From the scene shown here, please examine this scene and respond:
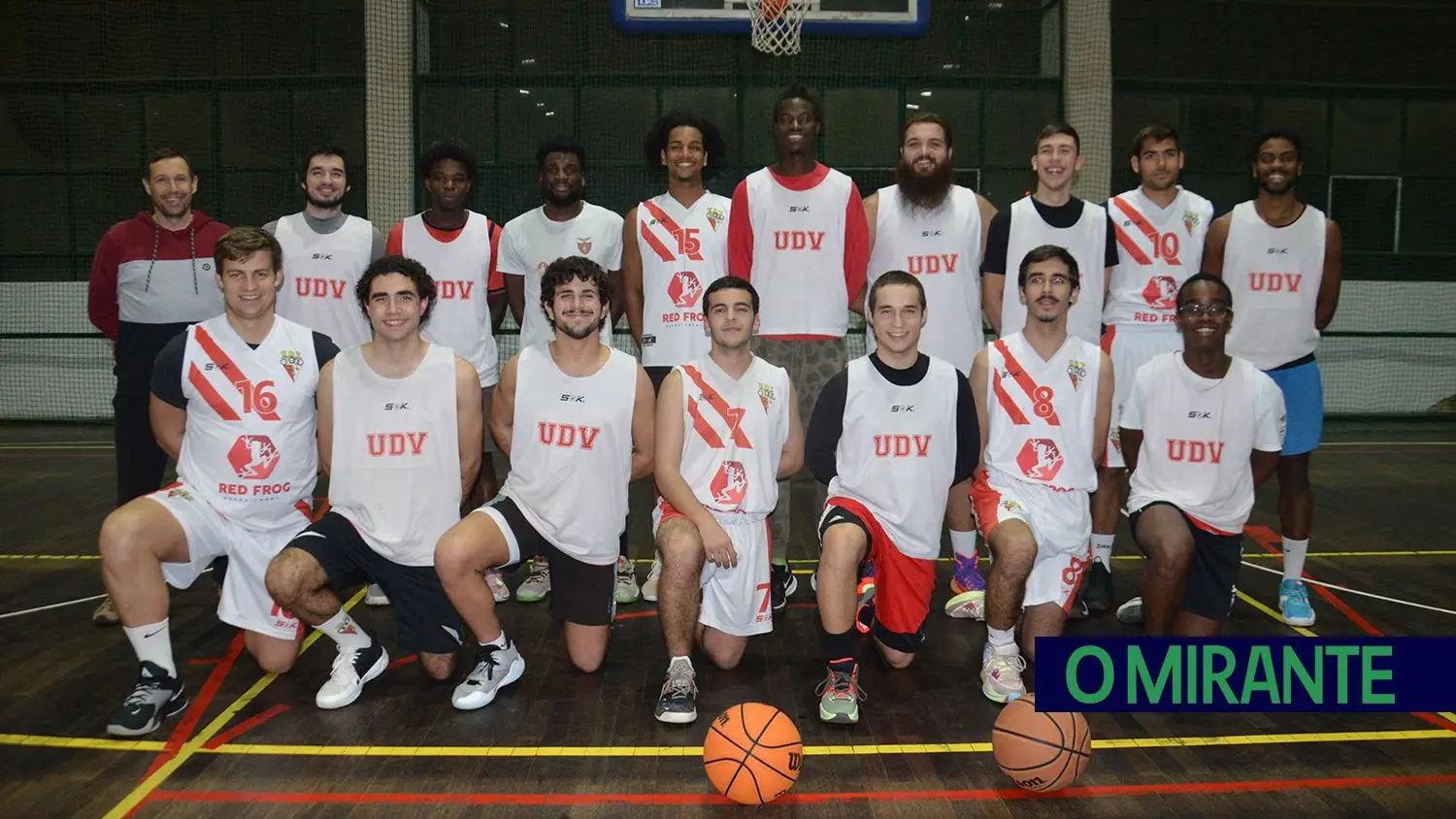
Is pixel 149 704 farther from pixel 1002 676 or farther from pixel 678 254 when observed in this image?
pixel 1002 676

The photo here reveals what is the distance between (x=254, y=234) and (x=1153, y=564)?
362 cm

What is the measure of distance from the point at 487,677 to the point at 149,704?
1116 mm

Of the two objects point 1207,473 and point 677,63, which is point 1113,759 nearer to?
point 1207,473

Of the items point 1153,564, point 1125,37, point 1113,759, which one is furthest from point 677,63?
point 1113,759

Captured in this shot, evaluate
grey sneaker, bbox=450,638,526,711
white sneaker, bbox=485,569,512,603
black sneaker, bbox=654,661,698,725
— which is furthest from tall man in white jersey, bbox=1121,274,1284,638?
white sneaker, bbox=485,569,512,603

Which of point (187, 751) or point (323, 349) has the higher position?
point (323, 349)

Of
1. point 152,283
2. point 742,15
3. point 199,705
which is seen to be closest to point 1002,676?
point 199,705

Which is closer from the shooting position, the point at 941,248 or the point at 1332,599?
the point at 941,248

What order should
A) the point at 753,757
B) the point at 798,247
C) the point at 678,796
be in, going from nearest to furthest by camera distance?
the point at 753,757 → the point at 678,796 → the point at 798,247

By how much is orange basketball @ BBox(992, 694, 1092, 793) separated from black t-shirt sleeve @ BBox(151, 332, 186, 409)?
3164 millimetres

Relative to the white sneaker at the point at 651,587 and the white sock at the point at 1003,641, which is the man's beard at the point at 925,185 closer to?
the white sock at the point at 1003,641

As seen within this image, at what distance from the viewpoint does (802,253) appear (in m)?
4.81

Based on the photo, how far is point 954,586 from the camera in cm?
501

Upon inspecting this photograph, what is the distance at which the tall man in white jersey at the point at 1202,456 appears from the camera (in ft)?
13.7
